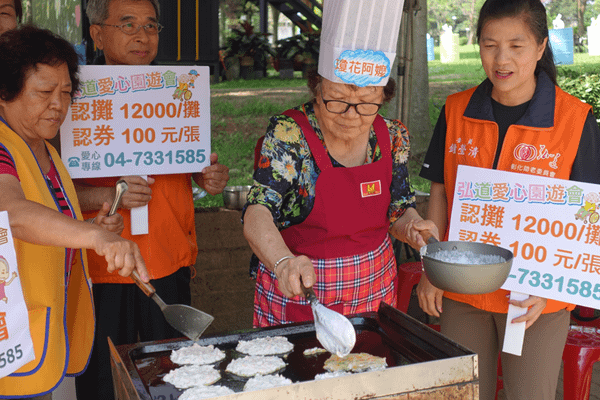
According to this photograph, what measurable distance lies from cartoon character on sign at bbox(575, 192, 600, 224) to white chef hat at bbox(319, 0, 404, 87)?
79 cm

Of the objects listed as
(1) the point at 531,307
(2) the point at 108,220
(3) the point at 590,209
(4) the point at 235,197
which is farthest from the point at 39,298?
(4) the point at 235,197

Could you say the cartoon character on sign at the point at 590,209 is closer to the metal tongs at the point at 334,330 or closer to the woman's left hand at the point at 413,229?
the woman's left hand at the point at 413,229

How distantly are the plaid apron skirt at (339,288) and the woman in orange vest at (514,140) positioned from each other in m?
0.27

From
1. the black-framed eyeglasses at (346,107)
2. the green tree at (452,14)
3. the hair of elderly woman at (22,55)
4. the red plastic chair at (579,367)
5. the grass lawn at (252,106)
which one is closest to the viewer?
the hair of elderly woman at (22,55)

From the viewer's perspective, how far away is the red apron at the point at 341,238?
211cm

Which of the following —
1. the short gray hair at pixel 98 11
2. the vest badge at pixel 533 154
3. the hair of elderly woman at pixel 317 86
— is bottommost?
the vest badge at pixel 533 154

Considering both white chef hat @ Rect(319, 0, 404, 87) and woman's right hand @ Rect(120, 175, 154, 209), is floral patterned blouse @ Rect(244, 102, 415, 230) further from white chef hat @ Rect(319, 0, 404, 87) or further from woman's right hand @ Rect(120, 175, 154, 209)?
woman's right hand @ Rect(120, 175, 154, 209)

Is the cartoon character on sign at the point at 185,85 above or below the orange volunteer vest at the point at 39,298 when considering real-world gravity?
above

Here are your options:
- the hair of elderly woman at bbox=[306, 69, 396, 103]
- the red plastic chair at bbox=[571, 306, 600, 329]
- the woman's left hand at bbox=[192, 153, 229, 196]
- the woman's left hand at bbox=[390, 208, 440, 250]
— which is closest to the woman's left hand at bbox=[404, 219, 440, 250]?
the woman's left hand at bbox=[390, 208, 440, 250]

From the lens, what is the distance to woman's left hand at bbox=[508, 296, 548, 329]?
81.4 inches

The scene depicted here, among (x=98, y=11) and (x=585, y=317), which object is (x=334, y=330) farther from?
(x=585, y=317)

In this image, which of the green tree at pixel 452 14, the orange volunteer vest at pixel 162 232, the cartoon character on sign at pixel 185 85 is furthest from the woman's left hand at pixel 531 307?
the green tree at pixel 452 14

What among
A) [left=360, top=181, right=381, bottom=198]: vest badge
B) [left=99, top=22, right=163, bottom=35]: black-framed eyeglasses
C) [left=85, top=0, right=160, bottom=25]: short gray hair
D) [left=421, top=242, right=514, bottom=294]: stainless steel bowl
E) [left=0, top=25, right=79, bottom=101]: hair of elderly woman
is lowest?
[left=421, top=242, right=514, bottom=294]: stainless steel bowl

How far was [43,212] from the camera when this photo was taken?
1611 mm
